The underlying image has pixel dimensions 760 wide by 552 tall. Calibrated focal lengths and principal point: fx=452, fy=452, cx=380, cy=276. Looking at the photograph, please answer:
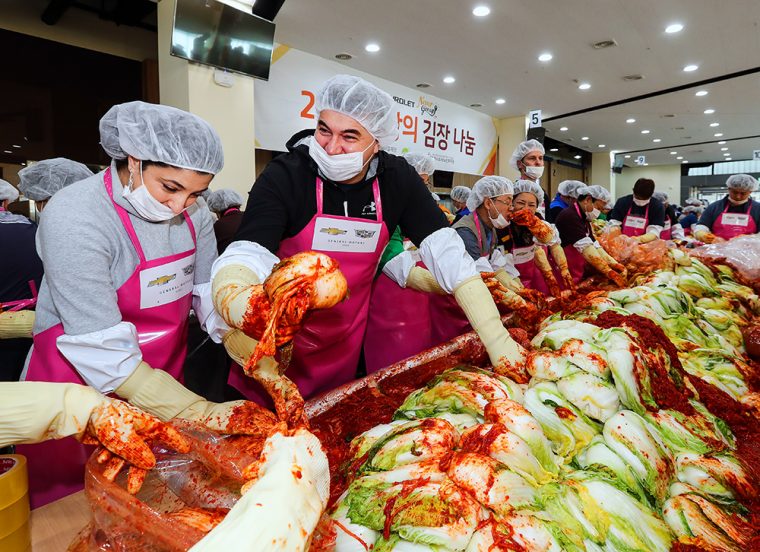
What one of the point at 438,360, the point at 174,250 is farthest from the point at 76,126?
the point at 438,360

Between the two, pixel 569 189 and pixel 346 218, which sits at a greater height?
pixel 569 189

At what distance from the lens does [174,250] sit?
1.83 m

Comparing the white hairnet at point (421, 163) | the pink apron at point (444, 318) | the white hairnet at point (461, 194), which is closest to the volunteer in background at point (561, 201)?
the white hairnet at point (461, 194)

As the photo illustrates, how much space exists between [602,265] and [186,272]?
3.15 metres

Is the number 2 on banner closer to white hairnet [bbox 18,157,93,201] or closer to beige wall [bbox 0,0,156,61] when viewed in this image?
beige wall [bbox 0,0,156,61]

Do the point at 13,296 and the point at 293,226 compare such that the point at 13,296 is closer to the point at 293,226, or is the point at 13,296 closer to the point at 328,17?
the point at 293,226

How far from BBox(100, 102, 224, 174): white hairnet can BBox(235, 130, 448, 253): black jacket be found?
0.82ft

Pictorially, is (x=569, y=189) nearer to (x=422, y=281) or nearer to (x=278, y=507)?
(x=422, y=281)

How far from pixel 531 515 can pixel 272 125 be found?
6848 millimetres

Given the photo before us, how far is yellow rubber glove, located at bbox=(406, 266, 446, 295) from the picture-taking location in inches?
99.3

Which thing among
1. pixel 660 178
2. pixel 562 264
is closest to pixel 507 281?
pixel 562 264

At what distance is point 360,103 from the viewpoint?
1955mm

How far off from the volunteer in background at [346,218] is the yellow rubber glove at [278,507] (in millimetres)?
893

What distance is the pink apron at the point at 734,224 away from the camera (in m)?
6.40
